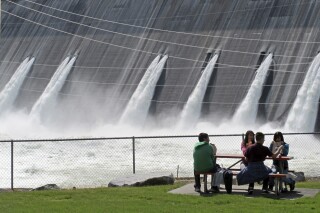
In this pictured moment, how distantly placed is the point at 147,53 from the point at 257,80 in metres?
7.52

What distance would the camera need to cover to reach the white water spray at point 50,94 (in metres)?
39.1

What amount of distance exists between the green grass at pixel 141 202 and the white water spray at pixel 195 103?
1831cm

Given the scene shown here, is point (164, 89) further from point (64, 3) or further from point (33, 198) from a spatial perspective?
point (33, 198)

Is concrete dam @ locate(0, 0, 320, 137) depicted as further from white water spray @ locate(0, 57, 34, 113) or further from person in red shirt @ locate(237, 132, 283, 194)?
person in red shirt @ locate(237, 132, 283, 194)

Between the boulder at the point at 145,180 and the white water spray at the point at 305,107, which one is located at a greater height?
the white water spray at the point at 305,107

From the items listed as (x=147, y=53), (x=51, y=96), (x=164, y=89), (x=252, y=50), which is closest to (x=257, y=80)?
(x=252, y=50)

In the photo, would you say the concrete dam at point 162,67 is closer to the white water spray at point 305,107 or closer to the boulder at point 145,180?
the white water spray at point 305,107

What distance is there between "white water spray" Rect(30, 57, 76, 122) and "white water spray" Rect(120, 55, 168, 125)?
16.8 feet

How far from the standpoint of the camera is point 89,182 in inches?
786

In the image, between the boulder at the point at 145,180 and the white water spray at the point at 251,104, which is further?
the white water spray at the point at 251,104

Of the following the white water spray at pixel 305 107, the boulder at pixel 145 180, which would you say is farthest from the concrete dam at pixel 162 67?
the boulder at pixel 145 180

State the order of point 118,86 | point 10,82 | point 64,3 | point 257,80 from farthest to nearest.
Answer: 1. point 64,3
2. point 10,82
3. point 118,86
4. point 257,80

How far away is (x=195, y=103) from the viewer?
3328 cm

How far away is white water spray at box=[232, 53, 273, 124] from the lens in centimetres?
3109
